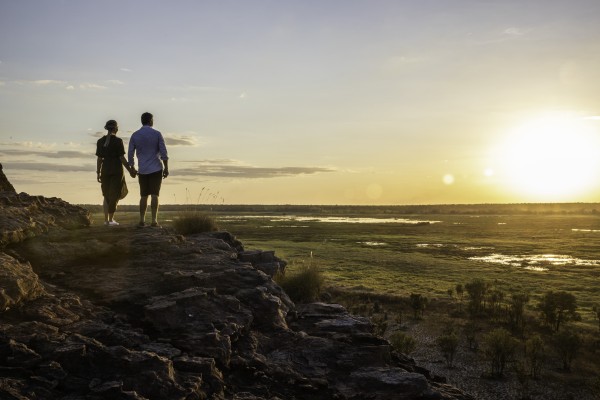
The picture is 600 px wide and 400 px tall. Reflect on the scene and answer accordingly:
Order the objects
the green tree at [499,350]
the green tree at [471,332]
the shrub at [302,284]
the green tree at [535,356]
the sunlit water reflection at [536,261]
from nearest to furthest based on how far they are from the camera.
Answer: the shrub at [302,284]
the green tree at [535,356]
the green tree at [499,350]
the green tree at [471,332]
the sunlit water reflection at [536,261]

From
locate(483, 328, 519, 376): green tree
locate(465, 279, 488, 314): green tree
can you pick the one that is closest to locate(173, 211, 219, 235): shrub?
locate(483, 328, 519, 376): green tree

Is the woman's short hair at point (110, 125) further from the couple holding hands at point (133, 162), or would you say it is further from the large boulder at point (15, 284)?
the large boulder at point (15, 284)

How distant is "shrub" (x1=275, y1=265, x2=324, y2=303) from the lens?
16.4 m

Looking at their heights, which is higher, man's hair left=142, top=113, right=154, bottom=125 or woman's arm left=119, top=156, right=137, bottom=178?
man's hair left=142, top=113, right=154, bottom=125

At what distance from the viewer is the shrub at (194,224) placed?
16.8 meters

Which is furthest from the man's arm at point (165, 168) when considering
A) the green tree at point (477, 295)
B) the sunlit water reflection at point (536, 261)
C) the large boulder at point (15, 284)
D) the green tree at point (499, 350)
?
the sunlit water reflection at point (536, 261)

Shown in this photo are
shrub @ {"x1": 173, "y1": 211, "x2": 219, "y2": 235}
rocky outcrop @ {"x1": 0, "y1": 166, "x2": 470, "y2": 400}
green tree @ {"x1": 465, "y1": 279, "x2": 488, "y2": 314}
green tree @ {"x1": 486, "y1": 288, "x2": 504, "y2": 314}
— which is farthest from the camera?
green tree @ {"x1": 486, "y1": 288, "x2": 504, "y2": 314}

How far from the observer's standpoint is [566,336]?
1819 cm

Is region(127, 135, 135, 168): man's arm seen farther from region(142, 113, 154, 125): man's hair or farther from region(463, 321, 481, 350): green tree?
region(463, 321, 481, 350): green tree

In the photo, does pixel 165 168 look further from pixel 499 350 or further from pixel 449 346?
pixel 499 350

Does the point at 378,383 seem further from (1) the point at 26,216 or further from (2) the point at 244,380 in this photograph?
(1) the point at 26,216

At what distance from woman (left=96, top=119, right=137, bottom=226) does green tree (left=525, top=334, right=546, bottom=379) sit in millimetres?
15223

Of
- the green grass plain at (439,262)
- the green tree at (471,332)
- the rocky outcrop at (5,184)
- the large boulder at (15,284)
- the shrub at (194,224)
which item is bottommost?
the green tree at (471,332)

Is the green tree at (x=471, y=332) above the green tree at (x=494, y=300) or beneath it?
beneath
